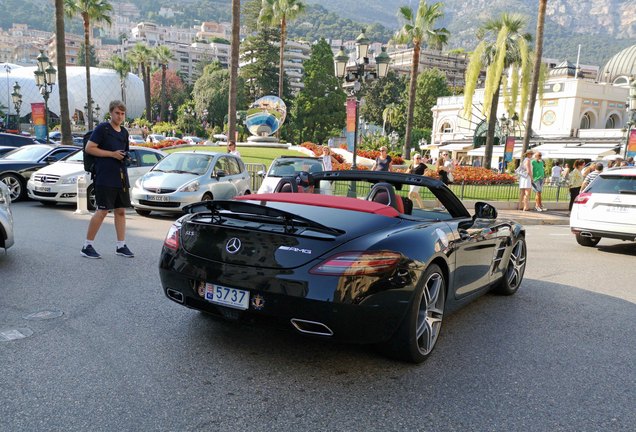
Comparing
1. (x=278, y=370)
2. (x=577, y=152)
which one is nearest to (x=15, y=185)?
(x=278, y=370)

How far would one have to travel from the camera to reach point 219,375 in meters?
3.23

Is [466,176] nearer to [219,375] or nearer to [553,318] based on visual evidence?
[553,318]

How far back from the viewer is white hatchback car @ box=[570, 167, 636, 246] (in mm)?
8656

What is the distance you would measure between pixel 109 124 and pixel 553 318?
5.43 m

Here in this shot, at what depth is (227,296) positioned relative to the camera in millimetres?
3375

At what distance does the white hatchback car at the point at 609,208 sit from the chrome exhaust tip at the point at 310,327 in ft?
24.5

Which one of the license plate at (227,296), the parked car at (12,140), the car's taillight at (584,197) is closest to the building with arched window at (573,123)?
the car's taillight at (584,197)

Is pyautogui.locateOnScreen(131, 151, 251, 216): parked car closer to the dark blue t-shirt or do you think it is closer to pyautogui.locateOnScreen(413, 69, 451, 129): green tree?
the dark blue t-shirt

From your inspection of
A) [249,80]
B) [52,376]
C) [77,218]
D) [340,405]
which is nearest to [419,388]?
[340,405]

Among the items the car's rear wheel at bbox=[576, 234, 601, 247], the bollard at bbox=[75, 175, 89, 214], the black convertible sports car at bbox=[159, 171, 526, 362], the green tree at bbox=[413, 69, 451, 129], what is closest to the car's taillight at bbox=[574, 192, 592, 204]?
the car's rear wheel at bbox=[576, 234, 601, 247]

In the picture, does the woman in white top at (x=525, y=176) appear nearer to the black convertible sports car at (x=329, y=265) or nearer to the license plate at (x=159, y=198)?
the license plate at (x=159, y=198)

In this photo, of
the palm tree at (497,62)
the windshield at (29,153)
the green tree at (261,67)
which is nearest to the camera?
the windshield at (29,153)

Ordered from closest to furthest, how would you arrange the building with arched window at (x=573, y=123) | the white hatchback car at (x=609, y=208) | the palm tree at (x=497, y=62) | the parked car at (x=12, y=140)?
the white hatchback car at (x=609, y=208) → the parked car at (x=12, y=140) → the palm tree at (x=497, y=62) → the building with arched window at (x=573, y=123)

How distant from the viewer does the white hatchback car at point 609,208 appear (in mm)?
8656
